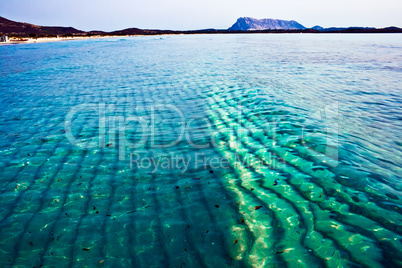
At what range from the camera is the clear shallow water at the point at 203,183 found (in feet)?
11.7

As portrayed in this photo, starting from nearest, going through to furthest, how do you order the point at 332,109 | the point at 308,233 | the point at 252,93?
the point at 308,233, the point at 332,109, the point at 252,93

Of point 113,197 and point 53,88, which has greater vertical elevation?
point 53,88

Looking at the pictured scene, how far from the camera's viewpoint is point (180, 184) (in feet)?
16.9

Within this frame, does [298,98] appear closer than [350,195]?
No

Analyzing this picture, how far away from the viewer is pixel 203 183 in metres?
5.18

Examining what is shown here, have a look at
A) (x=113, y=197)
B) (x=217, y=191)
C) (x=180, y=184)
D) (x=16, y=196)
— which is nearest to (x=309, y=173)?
(x=217, y=191)

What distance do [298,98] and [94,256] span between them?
10.4 m

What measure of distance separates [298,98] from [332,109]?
6.16 ft

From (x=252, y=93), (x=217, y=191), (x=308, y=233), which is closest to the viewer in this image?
(x=308, y=233)

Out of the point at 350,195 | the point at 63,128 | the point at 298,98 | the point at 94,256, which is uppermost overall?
the point at 298,98

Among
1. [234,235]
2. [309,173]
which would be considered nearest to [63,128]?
→ [234,235]

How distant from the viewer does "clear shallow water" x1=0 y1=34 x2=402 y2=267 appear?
356cm

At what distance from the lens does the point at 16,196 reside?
4750mm

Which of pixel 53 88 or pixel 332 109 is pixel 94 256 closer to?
pixel 332 109
